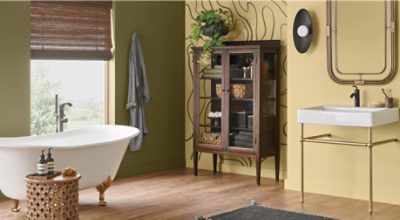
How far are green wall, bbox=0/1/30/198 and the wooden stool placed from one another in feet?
4.84

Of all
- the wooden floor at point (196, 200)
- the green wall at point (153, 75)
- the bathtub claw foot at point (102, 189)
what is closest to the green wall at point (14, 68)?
the green wall at point (153, 75)

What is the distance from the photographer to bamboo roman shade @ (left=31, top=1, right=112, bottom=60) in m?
6.85

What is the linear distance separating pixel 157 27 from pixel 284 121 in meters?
1.93

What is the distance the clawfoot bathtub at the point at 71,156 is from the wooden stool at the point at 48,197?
35 centimetres

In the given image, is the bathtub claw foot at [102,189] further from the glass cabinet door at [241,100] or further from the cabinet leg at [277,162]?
the cabinet leg at [277,162]

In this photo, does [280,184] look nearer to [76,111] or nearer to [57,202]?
[76,111]

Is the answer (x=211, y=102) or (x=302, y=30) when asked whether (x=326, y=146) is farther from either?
(x=211, y=102)

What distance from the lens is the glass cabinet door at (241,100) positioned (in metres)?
7.42

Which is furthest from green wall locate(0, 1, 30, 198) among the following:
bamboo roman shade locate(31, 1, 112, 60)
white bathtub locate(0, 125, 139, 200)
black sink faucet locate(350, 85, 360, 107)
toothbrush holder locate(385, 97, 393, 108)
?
toothbrush holder locate(385, 97, 393, 108)

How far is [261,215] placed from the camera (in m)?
5.73

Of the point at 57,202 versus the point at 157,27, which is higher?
the point at 157,27

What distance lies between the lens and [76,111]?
7359mm

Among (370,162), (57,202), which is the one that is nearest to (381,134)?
(370,162)

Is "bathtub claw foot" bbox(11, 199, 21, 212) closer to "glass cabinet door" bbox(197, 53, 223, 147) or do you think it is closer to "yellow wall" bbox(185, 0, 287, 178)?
"glass cabinet door" bbox(197, 53, 223, 147)
